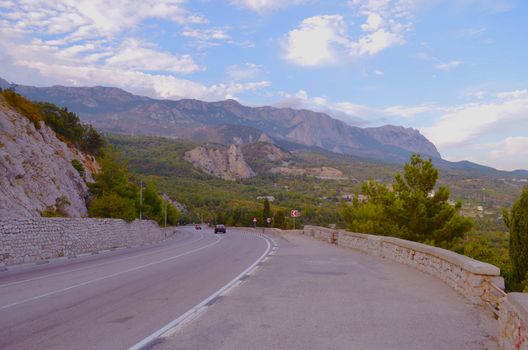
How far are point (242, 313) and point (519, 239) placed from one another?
1485 centimetres

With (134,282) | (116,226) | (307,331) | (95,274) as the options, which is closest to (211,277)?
(134,282)

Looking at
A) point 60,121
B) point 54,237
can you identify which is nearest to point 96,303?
point 54,237

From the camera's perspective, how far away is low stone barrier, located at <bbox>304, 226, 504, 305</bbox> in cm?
1047

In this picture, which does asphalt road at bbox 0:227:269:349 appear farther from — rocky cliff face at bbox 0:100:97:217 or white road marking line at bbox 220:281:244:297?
rocky cliff face at bbox 0:100:97:217

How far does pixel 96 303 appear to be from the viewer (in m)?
10.7

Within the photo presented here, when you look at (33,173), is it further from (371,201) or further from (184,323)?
(371,201)

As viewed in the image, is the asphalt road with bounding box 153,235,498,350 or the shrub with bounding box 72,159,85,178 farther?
the shrub with bounding box 72,159,85,178

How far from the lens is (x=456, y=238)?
3506 centimetres

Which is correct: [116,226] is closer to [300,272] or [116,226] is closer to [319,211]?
[300,272]

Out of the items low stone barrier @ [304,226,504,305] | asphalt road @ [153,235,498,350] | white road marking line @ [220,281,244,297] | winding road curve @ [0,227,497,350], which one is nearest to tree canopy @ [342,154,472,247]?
low stone barrier @ [304,226,504,305]

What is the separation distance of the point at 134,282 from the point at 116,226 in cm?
2431

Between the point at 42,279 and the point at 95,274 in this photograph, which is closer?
the point at 42,279

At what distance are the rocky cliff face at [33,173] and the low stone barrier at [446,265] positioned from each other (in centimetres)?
1938

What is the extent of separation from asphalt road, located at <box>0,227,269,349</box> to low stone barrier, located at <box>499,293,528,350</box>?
474 centimetres
